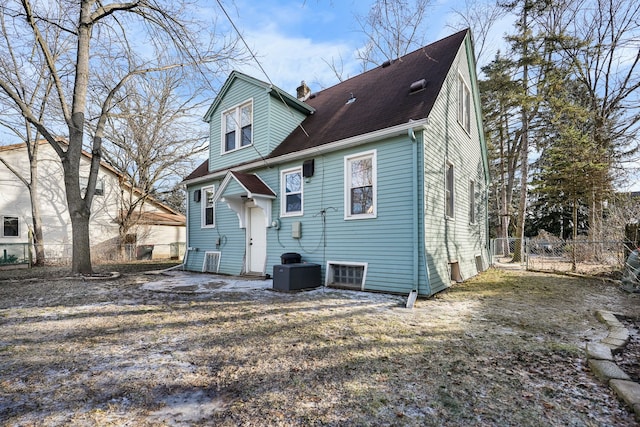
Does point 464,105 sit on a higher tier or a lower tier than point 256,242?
higher

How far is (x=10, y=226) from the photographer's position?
51.3 feet

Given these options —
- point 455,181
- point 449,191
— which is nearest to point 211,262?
point 449,191

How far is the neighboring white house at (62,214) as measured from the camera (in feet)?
51.6

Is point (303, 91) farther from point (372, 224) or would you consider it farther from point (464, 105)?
point (372, 224)

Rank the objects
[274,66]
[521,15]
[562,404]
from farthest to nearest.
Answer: [521,15], [274,66], [562,404]

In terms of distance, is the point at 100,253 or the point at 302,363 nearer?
the point at 302,363

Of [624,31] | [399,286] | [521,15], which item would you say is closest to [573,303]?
[399,286]

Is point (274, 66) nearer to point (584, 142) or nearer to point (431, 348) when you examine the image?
point (431, 348)

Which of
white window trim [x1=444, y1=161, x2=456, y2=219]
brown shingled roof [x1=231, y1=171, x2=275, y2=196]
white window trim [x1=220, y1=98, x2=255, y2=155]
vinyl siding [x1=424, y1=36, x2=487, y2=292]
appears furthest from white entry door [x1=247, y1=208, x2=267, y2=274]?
white window trim [x1=444, y1=161, x2=456, y2=219]

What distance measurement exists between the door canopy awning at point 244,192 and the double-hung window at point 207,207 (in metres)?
1.87

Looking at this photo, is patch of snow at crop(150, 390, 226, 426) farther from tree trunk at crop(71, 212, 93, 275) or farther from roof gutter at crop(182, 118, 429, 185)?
tree trunk at crop(71, 212, 93, 275)

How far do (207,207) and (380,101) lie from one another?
701cm

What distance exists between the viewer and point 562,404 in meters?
2.34

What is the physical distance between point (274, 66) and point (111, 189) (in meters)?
16.2
